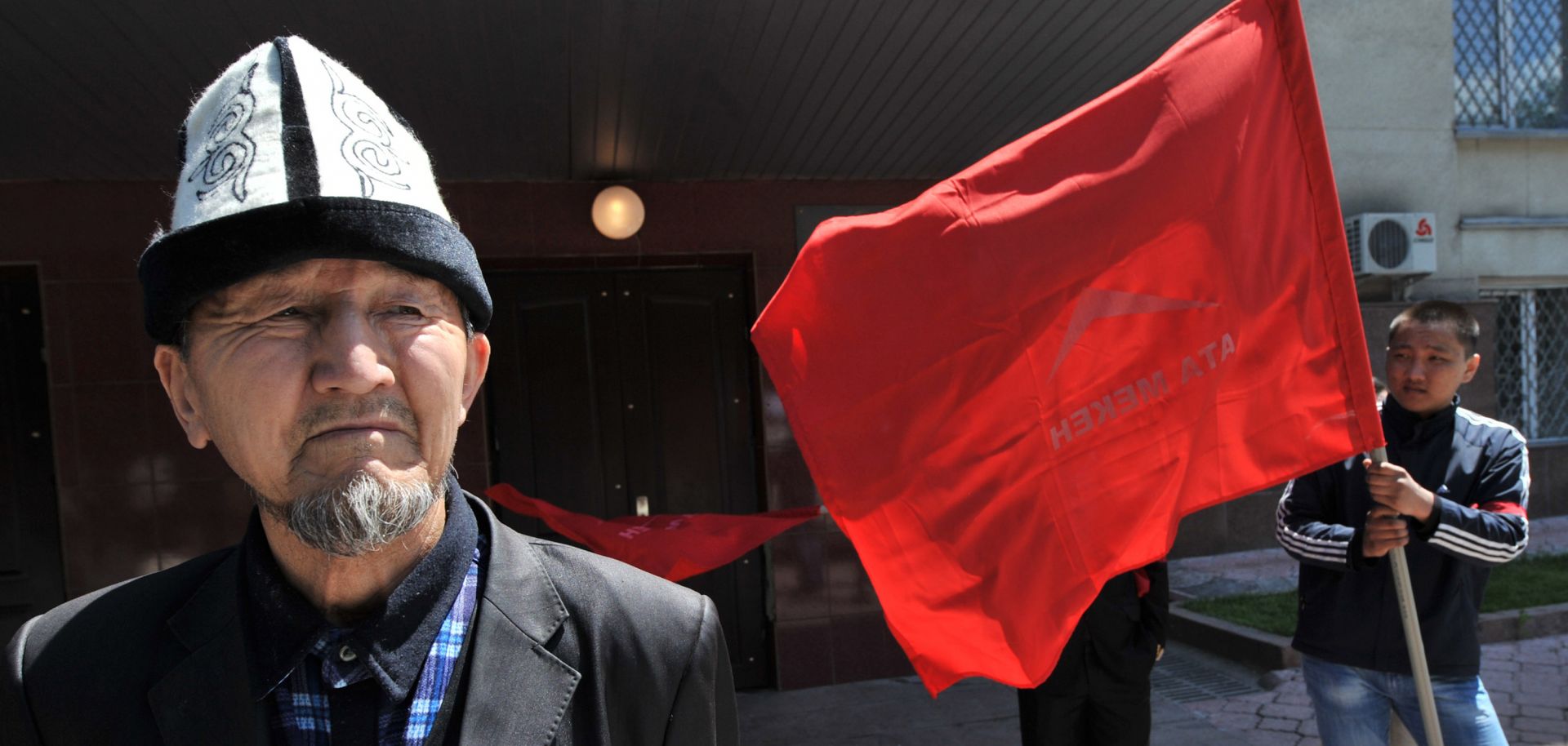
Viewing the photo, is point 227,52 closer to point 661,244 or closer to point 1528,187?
point 661,244

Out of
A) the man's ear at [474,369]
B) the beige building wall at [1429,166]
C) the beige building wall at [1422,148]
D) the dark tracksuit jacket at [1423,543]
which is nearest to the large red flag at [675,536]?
the dark tracksuit jacket at [1423,543]

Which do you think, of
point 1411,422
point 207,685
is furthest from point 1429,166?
point 207,685

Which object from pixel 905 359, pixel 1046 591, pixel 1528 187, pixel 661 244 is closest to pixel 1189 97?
pixel 905 359

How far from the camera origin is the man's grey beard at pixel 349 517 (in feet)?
3.87

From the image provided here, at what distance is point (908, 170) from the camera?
5.94 m

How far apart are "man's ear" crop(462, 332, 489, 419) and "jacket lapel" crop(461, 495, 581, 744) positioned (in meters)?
0.23

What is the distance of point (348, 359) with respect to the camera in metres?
1.19

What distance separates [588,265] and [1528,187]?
10.2m

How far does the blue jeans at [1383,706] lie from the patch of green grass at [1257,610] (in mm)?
3342

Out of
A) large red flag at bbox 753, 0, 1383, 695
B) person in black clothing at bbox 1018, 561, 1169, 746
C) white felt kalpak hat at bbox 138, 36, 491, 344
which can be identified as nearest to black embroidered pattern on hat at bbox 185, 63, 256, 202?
white felt kalpak hat at bbox 138, 36, 491, 344

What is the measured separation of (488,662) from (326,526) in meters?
0.28

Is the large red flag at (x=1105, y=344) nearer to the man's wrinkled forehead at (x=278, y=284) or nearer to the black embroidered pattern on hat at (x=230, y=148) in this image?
the man's wrinkled forehead at (x=278, y=284)

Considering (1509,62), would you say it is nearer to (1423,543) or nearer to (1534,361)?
(1534,361)

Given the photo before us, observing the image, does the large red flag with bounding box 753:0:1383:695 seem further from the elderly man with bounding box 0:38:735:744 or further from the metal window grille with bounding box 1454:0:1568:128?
the metal window grille with bounding box 1454:0:1568:128
